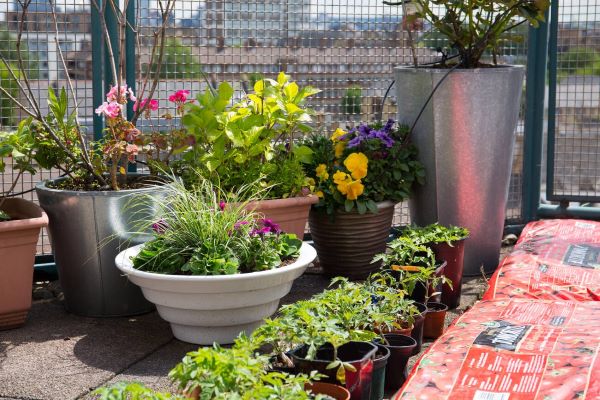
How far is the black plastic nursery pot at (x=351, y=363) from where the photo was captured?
8.38 feet

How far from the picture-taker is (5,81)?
4.50 metres

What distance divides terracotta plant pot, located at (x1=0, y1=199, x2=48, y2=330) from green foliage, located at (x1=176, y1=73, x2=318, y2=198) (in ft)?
2.40

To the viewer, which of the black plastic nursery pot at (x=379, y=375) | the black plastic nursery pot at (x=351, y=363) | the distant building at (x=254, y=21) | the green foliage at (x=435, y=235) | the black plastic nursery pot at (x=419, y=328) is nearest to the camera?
the black plastic nursery pot at (x=351, y=363)

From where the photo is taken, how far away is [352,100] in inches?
198

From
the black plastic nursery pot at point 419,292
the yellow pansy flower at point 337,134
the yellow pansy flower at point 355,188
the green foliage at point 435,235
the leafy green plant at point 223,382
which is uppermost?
the yellow pansy flower at point 337,134

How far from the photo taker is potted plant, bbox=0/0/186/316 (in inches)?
148

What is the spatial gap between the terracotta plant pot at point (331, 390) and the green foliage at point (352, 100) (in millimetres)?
2739

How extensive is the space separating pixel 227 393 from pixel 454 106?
264cm

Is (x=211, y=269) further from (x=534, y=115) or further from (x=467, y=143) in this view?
(x=534, y=115)

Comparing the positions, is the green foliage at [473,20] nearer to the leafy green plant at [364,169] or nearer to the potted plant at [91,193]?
the leafy green plant at [364,169]

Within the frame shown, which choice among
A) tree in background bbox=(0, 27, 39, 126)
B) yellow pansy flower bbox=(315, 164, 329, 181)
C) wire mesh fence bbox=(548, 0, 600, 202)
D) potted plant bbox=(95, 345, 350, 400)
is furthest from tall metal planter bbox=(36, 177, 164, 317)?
wire mesh fence bbox=(548, 0, 600, 202)

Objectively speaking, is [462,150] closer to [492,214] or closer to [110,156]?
[492,214]

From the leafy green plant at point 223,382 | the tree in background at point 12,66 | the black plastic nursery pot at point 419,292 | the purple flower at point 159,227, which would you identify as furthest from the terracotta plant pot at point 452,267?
the tree in background at point 12,66

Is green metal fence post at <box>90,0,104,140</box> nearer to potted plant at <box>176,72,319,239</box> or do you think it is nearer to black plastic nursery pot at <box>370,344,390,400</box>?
potted plant at <box>176,72,319,239</box>
